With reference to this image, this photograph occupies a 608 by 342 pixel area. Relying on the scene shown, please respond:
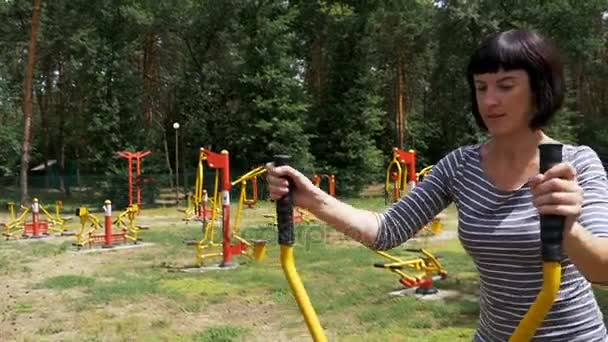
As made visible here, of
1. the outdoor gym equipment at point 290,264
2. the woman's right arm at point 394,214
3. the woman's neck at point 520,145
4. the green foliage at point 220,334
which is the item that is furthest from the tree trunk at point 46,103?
the woman's neck at point 520,145

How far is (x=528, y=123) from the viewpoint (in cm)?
133

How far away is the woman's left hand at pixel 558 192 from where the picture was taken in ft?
3.06

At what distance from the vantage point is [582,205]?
1173 millimetres

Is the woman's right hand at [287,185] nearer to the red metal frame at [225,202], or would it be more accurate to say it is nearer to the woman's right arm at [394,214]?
the woman's right arm at [394,214]

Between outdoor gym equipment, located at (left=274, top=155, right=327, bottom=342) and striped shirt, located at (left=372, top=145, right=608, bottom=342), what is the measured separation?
1.22 ft

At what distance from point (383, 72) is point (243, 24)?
30.1 feet

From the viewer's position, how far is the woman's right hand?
1.34 meters

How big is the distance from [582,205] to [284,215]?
1.82 feet

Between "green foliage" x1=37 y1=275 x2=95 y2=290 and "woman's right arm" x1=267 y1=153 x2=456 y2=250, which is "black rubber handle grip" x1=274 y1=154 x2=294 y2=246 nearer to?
"woman's right arm" x1=267 y1=153 x2=456 y2=250

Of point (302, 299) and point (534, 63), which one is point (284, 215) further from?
point (534, 63)

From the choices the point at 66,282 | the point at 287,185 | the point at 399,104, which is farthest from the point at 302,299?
the point at 399,104

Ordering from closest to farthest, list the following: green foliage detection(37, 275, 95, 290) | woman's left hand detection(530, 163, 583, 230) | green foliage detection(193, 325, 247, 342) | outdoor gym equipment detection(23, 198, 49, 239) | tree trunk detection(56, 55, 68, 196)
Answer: woman's left hand detection(530, 163, 583, 230) → green foliage detection(193, 325, 247, 342) → green foliage detection(37, 275, 95, 290) → outdoor gym equipment detection(23, 198, 49, 239) → tree trunk detection(56, 55, 68, 196)

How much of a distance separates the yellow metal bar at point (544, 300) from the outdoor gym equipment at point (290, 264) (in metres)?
0.39

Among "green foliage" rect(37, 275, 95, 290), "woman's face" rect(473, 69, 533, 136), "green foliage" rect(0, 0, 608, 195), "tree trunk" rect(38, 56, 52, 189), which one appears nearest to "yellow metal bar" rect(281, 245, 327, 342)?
"woman's face" rect(473, 69, 533, 136)
